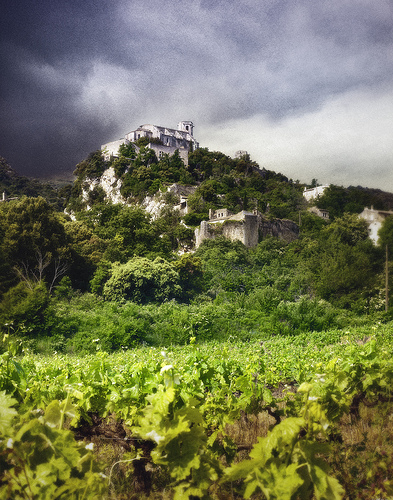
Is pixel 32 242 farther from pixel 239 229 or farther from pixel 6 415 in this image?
pixel 6 415

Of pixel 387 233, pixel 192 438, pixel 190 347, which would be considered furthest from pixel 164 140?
pixel 192 438

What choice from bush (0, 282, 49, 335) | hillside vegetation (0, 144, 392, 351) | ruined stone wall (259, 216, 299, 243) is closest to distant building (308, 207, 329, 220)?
hillside vegetation (0, 144, 392, 351)

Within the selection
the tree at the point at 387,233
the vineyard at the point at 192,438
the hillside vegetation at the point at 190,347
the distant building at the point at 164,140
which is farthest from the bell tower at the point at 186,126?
the vineyard at the point at 192,438

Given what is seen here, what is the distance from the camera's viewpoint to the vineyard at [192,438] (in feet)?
4.00

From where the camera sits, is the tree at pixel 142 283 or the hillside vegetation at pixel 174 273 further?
the tree at pixel 142 283

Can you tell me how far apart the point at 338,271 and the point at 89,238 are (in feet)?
49.1

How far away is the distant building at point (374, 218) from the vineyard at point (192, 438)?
35.3ft

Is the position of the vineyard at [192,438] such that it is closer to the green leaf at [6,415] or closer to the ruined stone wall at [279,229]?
the green leaf at [6,415]

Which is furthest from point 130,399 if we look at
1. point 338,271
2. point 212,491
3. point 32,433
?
point 338,271

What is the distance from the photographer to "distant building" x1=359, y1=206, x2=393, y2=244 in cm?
1240

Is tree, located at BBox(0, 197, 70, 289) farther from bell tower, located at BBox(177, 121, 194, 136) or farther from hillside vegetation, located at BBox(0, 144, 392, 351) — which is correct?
bell tower, located at BBox(177, 121, 194, 136)

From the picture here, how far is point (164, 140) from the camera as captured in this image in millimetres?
57469

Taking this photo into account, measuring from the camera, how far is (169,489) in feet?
6.07

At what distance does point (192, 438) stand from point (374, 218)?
1418 cm
